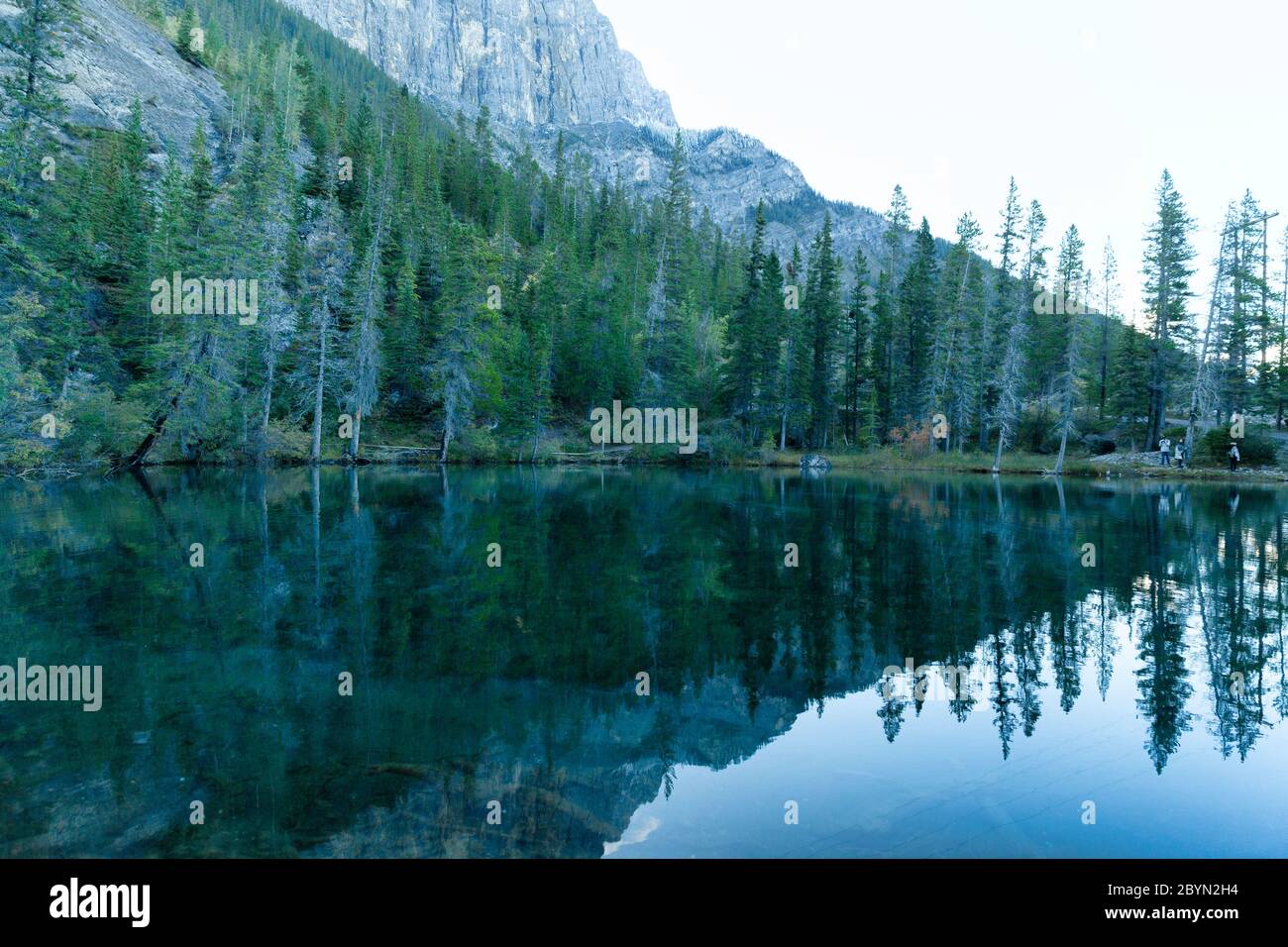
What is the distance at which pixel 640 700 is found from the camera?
851 centimetres

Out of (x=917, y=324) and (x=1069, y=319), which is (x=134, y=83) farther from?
(x=1069, y=319)

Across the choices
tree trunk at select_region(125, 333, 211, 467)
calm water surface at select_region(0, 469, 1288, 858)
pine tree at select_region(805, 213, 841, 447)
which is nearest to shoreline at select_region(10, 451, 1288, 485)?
tree trunk at select_region(125, 333, 211, 467)

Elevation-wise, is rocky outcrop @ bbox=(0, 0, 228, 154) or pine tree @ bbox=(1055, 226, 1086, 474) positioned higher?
rocky outcrop @ bbox=(0, 0, 228, 154)

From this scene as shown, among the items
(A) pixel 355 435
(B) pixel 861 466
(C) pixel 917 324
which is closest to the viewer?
(A) pixel 355 435

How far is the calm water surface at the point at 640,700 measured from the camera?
575 cm

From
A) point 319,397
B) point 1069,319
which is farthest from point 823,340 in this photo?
point 319,397

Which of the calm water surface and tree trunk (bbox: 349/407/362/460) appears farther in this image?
tree trunk (bbox: 349/407/362/460)

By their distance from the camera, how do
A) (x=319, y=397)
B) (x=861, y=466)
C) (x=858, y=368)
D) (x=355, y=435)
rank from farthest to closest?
1. (x=858, y=368)
2. (x=861, y=466)
3. (x=355, y=435)
4. (x=319, y=397)

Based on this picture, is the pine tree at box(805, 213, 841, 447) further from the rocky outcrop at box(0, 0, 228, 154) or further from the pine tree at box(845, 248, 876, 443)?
the rocky outcrop at box(0, 0, 228, 154)

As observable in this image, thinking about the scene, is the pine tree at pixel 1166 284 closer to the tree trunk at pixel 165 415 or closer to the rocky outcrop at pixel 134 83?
the tree trunk at pixel 165 415

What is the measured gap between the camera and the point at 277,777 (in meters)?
6.30

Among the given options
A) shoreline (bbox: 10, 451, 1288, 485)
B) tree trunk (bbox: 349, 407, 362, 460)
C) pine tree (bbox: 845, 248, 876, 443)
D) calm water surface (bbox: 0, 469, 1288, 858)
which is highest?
pine tree (bbox: 845, 248, 876, 443)

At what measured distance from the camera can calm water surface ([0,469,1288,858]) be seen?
575 centimetres
